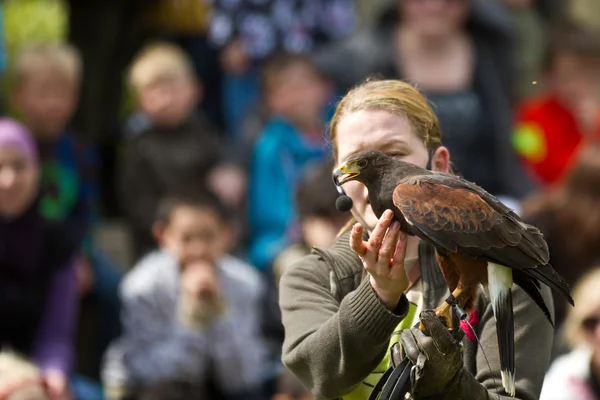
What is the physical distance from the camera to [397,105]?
8.84 ft

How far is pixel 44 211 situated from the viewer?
19.9 ft

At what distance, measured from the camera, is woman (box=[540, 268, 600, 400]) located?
461cm

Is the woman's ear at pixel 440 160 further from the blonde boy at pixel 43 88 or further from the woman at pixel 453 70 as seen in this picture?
the blonde boy at pixel 43 88

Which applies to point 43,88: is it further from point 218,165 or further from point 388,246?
point 388,246

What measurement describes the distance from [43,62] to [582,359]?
10.4 ft

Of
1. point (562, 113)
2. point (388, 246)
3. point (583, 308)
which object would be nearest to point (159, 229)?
point (583, 308)

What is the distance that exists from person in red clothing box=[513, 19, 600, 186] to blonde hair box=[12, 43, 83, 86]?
9.13ft

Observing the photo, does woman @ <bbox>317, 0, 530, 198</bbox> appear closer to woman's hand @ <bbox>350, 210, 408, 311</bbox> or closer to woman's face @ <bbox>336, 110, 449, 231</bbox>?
woman's face @ <bbox>336, 110, 449, 231</bbox>

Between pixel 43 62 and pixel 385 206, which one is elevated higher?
pixel 385 206

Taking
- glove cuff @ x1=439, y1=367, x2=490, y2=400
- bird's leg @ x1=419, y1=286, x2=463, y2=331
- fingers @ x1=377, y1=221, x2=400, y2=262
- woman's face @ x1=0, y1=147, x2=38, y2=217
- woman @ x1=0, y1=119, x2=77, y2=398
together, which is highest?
fingers @ x1=377, y1=221, x2=400, y2=262

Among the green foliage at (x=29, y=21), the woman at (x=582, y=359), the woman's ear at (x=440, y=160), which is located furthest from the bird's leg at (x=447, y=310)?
the green foliage at (x=29, y=21)

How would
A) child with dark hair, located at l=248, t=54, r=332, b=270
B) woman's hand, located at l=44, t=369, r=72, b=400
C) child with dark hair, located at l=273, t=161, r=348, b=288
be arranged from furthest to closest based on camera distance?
child with dark hair, located at l=248, t=54, r=332, b=270 → child with dark hair, located at l=273, t=161, r=348, b=288 → woman's hand, located at l=44, t=369, r=72, b=400

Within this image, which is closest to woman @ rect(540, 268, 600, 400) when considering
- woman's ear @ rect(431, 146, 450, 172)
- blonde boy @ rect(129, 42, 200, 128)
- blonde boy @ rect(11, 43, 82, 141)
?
woman's ear @ rect(431, 146, 450, 172)

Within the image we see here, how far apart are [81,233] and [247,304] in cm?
87
